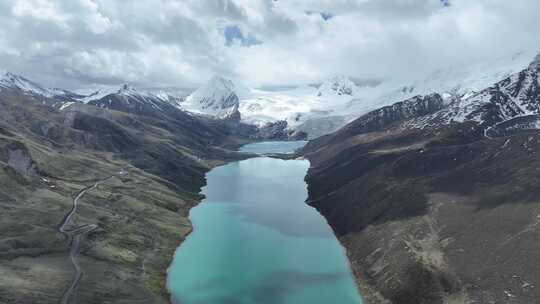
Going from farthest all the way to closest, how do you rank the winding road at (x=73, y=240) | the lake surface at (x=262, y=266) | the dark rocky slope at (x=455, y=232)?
the lake surface at (x=262, y=266), the dark rocky slope at (x=455, y=232), the winding road at (x=73, y=240)

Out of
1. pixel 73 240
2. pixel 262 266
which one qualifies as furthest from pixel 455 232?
pixel 73 240

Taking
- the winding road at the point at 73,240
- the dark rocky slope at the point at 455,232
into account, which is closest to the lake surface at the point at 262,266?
the dark rocky slope at the point at 455,232

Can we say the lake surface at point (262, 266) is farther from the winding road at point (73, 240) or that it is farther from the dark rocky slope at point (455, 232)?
the winding road at point (73, 240)

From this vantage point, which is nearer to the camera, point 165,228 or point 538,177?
point 538,177

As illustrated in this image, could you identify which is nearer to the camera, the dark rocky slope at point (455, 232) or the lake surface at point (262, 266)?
the dark rocky slope at point (455, 232)

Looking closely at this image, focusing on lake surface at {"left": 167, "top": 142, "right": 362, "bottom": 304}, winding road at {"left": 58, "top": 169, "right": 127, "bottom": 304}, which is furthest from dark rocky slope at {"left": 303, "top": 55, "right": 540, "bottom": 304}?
winding road at {"left": 58, "top": 169, "right": 127, "bottom": 304}

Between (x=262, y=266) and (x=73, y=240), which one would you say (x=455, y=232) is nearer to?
(x=262, y=266)

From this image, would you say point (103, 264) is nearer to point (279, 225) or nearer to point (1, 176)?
point (1, 176)

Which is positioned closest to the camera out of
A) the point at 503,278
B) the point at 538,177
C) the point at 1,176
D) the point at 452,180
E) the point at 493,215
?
the point at 503,278

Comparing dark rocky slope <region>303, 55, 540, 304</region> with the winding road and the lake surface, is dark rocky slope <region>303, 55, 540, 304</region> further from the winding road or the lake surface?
the winding road

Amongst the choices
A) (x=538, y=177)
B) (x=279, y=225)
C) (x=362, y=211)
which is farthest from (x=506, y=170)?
(x=279, y=225)

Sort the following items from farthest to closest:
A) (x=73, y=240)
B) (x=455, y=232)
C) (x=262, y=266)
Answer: (x=262, y=266) → (x=73, y=240) → (x=455, y=232)
